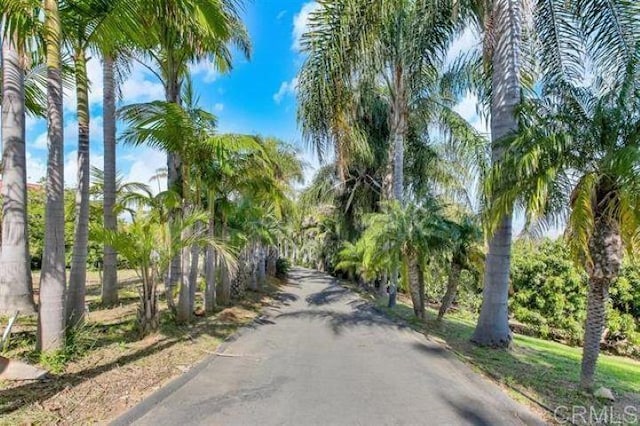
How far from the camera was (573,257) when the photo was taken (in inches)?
219

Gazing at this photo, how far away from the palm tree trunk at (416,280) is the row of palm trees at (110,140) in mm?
4451

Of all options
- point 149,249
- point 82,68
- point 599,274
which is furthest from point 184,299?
point 599,274

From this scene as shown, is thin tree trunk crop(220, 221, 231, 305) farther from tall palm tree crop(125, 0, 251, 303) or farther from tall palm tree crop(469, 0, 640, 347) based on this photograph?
tall palm tree crop(469, 0, 640, 347)

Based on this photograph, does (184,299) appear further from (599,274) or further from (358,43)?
(599,274)

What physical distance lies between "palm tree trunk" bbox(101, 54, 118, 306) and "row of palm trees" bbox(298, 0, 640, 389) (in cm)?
517

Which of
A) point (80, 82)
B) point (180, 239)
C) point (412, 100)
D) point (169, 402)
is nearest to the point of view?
point (169, 402)

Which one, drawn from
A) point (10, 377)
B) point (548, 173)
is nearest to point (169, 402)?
point (10, 377)

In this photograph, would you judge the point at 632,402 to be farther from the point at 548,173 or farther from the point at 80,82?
the point at 80,82

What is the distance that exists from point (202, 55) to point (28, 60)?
3.96m

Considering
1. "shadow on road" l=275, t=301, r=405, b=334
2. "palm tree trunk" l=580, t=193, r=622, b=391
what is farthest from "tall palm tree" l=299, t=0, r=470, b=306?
"palm tree trunk" l=580, t=193, r=622, b=391

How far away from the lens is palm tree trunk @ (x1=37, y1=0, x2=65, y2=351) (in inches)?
204

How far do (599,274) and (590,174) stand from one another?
141cm

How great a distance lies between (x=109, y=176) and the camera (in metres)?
10.1

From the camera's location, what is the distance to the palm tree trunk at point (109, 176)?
392 inches
